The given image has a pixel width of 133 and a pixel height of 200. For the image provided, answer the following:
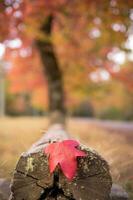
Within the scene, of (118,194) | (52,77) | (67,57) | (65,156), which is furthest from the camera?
(67,57)

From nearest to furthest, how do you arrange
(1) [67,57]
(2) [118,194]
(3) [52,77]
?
(2) [118,194] < (3) [52,77] < (1) [67,57]

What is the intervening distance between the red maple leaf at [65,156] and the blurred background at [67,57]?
1.21 meters

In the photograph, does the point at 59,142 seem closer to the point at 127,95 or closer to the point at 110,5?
the point at 110,5

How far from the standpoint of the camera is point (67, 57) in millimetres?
15969

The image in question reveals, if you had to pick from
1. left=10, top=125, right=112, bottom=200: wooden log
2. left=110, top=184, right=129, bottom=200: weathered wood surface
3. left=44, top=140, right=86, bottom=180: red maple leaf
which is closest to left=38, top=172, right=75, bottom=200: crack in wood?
left=10, top=125, right=112, bottom=200: wooden log

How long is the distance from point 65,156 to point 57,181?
255mm

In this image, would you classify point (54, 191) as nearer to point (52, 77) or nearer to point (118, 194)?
point (118, 194)

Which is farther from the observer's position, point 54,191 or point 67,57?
point 67,57

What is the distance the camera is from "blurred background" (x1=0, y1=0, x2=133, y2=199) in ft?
23.5

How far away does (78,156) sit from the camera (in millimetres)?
4023

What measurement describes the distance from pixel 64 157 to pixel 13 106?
1447 inches

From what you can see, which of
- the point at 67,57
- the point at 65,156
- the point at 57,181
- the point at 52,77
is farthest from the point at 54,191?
the point at 67,57

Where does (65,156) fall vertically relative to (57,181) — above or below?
Result: above

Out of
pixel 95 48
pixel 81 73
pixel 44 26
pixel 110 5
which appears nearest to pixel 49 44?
pixel 44 26
